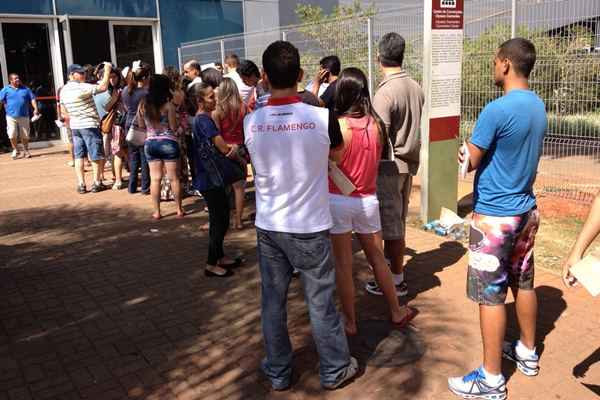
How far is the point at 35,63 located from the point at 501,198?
14.6m

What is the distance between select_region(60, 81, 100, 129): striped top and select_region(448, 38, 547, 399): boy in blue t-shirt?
6.91m

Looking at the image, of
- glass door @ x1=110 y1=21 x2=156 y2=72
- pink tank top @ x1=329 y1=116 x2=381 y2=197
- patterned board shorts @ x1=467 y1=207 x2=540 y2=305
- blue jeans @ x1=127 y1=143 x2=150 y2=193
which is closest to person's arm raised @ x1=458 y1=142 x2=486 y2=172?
patterned board shorts @ x1=467 y1=207 x2=540 y2=305

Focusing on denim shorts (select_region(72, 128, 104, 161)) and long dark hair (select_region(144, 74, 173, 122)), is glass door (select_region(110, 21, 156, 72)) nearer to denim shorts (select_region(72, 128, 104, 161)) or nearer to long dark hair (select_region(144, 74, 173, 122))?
denim shorts (select_region(72, 128, 104, 161))

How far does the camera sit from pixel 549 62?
688 centimetres

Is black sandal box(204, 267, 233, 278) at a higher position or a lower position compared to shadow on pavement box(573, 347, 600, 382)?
higher

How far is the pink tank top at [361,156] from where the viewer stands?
137 inches

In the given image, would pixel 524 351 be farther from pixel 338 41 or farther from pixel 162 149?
pixel 338 41

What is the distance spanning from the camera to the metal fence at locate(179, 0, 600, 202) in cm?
671

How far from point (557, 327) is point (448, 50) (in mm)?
3208

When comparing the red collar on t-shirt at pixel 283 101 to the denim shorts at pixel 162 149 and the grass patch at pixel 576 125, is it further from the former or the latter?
the grass patch at pixel 576 125

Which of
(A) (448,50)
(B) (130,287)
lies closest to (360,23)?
(A) (448,50)

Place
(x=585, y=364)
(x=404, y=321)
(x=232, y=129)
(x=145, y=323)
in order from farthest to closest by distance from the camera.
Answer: (x=232, y=129)
(x=145, y=323)
(x=404, y=321)
(x=585, y=364)

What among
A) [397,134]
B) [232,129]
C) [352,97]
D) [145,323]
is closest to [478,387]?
[352,97]

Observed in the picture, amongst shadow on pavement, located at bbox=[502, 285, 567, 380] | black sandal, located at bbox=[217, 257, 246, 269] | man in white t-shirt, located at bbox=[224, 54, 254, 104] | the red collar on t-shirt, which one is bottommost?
shadow on pavement, located at bbox=[502, 285, 567, 380]
